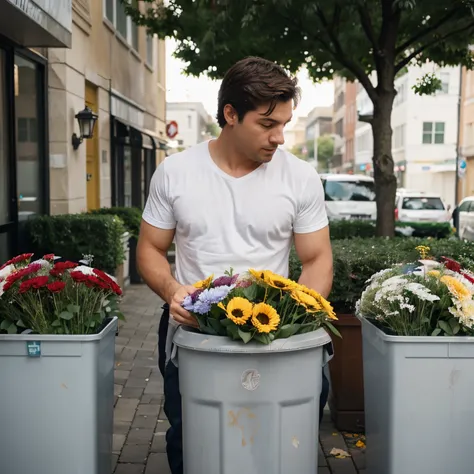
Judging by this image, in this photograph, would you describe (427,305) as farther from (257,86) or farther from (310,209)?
(257,86)

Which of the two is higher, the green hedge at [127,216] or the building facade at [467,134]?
the building facade at [467,134]

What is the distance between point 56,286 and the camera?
9.33ft

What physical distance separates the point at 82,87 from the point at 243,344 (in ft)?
30.5

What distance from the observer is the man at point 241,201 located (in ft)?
9.03

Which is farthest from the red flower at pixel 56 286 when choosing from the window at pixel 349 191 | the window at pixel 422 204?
the window at pixel 422 204

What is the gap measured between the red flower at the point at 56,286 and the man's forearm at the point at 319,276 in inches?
35.9

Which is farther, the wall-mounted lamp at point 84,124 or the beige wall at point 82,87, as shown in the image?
the wall-mounted lamp at point 84,124

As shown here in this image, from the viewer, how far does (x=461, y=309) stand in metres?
2.80

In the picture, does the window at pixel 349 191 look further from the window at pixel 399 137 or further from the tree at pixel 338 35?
the window at pixel 399 137

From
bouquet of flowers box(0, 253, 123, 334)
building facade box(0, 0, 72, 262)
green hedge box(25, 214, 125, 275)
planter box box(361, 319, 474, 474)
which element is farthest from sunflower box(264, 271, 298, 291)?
green hedge box(25, 214, 125, 275)

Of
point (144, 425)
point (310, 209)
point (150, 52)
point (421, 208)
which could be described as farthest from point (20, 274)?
point (421, 208)

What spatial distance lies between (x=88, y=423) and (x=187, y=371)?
0.53m

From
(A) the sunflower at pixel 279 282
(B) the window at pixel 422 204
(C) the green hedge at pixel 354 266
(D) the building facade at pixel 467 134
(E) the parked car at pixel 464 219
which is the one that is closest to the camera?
(A) the sunflower at pixel 279 282

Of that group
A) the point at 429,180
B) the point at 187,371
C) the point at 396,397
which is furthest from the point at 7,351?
the point at 429,180
